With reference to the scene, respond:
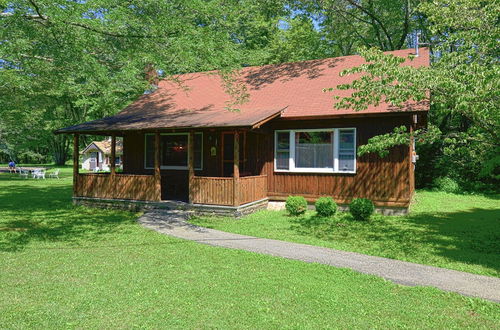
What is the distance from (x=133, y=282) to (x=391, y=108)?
9168 millimetres

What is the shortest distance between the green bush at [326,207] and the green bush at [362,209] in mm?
610

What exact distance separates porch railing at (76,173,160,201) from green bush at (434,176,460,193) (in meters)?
14.2

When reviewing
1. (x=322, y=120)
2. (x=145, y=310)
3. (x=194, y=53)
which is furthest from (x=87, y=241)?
(x=322, y=120)

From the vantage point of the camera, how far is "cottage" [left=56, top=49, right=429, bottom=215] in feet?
38.5

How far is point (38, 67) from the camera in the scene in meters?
12.6

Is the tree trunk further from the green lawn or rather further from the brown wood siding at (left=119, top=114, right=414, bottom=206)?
the green lawn

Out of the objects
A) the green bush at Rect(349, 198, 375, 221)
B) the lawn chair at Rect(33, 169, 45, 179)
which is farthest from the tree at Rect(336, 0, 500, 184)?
the lawn chair at Rect(33, 169, 45, 179)

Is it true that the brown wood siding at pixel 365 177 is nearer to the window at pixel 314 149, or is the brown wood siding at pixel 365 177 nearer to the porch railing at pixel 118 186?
the window at pixel 314 149

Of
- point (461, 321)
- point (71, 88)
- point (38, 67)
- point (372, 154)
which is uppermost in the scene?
point (38, 67)

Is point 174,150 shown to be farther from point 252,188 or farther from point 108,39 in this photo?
point 108,39

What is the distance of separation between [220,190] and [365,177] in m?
4.79

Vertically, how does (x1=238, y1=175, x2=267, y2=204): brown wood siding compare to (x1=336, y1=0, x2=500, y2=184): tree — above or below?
below

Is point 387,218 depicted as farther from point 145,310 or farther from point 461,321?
point 145,310

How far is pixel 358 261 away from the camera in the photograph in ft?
22.6
